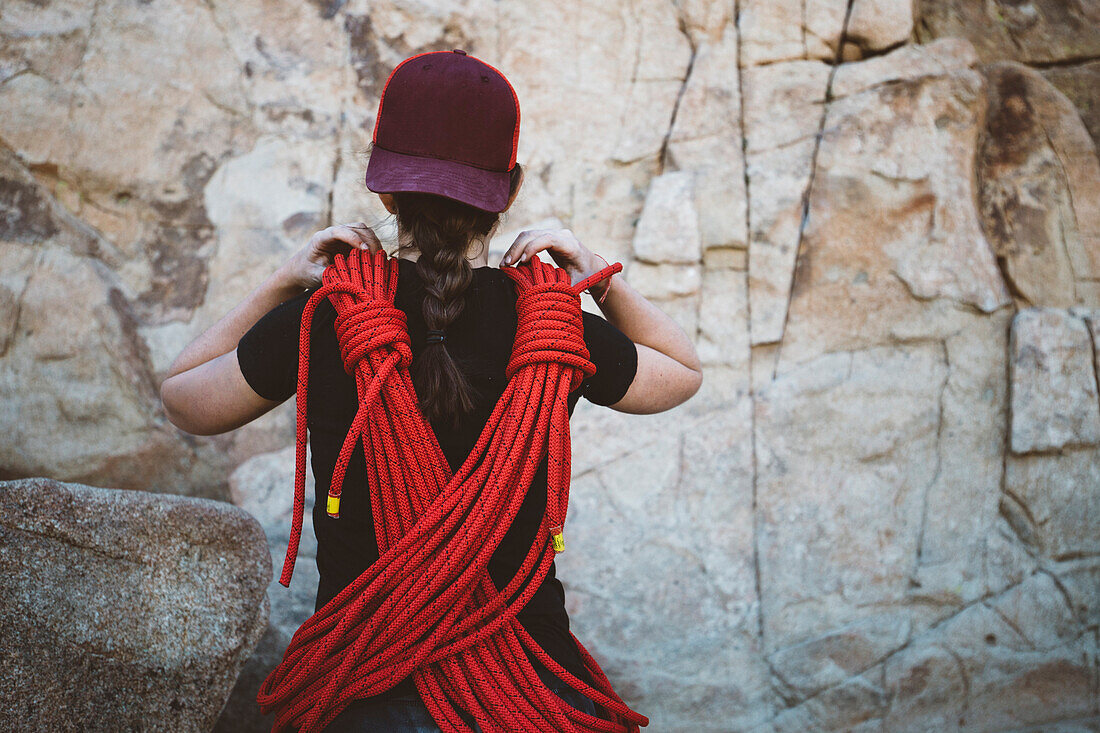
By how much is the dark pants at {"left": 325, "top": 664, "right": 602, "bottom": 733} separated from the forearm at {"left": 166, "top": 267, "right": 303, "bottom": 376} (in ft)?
1.92

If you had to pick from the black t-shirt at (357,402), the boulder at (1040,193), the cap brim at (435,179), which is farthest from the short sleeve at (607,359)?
the boulder at (1040,193)

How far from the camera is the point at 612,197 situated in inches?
111

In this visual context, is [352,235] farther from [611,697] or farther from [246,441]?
[246,441]

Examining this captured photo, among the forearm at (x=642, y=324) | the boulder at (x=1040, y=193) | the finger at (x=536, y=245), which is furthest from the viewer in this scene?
the boulder at (x=1040, y=193)

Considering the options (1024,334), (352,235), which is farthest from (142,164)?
(1024,334)

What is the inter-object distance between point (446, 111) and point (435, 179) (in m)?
0.11

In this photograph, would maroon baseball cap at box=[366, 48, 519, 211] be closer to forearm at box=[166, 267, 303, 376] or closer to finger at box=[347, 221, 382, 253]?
finger at box=[347, 221, 382, 253]

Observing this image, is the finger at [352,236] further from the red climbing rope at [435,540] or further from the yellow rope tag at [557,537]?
the yellow rope tag at [557,537]

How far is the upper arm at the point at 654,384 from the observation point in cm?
127

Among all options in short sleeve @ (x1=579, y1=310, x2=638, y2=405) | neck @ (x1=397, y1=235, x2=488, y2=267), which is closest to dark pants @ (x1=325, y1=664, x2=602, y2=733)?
short sleeve @ (x1=579, y1=310, x2=638, y2=405)

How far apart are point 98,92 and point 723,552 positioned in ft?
8.39

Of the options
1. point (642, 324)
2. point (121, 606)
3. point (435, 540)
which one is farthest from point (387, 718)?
point (121, 606)

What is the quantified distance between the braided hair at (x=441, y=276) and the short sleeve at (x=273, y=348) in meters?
0.18

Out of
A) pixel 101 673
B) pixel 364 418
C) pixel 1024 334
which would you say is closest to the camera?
pixel 364 418
